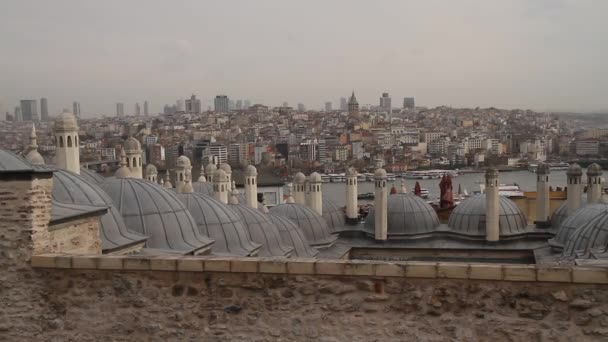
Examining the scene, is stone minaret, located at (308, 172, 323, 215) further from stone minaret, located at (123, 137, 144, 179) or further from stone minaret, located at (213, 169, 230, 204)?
stone minaret, located at (123, 137, 144, 179)

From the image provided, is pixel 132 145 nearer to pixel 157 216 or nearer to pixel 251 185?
pixel 157 216

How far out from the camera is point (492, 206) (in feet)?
44.0

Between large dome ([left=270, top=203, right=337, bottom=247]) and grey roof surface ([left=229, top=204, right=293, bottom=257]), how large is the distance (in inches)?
101

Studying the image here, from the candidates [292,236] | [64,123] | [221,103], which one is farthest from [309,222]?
[221,103]

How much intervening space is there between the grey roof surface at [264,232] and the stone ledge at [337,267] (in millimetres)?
5973

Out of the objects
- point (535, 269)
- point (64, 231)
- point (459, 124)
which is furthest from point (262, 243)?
point (459, 124)

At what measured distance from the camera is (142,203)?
27.5 ft

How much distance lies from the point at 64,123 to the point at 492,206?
878 cm

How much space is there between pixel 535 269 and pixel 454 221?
11359 millimetres

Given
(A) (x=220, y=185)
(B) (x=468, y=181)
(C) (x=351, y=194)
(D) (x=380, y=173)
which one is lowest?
(B) (x=468, y=181)

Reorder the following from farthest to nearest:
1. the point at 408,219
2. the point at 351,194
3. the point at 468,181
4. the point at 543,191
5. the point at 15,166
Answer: the point at 468,181, the point at 351,194, the point at 543,191, the point at 408,219, the point at 15,166

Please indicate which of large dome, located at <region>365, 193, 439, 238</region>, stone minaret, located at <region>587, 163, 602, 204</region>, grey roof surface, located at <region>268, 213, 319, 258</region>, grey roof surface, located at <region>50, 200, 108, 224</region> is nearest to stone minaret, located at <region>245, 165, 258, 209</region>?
grey roof surface, located at <region>268, 213, 319, 258</region>

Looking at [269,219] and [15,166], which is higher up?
[15,166]

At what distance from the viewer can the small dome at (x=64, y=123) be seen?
31.6ft
